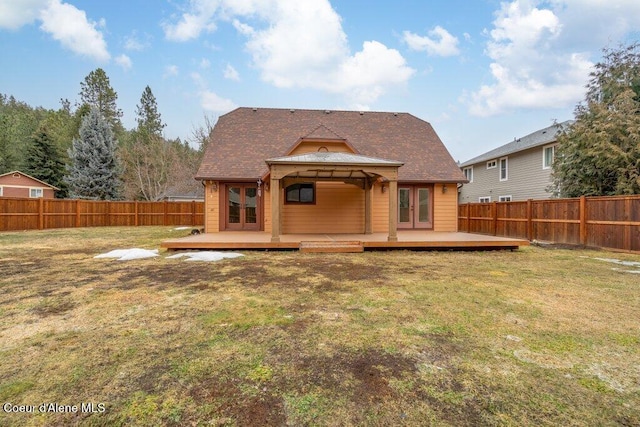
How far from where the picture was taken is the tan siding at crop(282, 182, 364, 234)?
1177cm

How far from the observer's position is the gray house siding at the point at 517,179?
55.2ft

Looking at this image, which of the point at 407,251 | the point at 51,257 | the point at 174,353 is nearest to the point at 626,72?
the point at 407,251

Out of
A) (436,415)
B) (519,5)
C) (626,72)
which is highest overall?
(519,5)

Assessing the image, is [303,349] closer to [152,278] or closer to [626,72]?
[152,278]

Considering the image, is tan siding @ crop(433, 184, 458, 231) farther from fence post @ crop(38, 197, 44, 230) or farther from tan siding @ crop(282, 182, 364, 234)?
fence post @ crop(38, 197, 44, 230)

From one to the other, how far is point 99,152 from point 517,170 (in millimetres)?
29420

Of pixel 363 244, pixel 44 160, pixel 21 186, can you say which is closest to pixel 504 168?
pixel 363 244

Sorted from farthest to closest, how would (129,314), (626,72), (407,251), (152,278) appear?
(626,72), (407,251), (152,278), (129,314)

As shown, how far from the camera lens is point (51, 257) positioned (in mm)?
7805

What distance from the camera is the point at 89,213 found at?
62.7 feet

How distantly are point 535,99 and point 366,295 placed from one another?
93.7ft

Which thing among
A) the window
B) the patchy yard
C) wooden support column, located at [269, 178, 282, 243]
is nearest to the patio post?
wooden support column, located at [269, 178, 282, 243]

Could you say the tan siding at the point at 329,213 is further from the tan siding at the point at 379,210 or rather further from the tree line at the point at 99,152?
the tree line at the point at 99,152

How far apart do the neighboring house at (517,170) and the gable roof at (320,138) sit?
498cm
